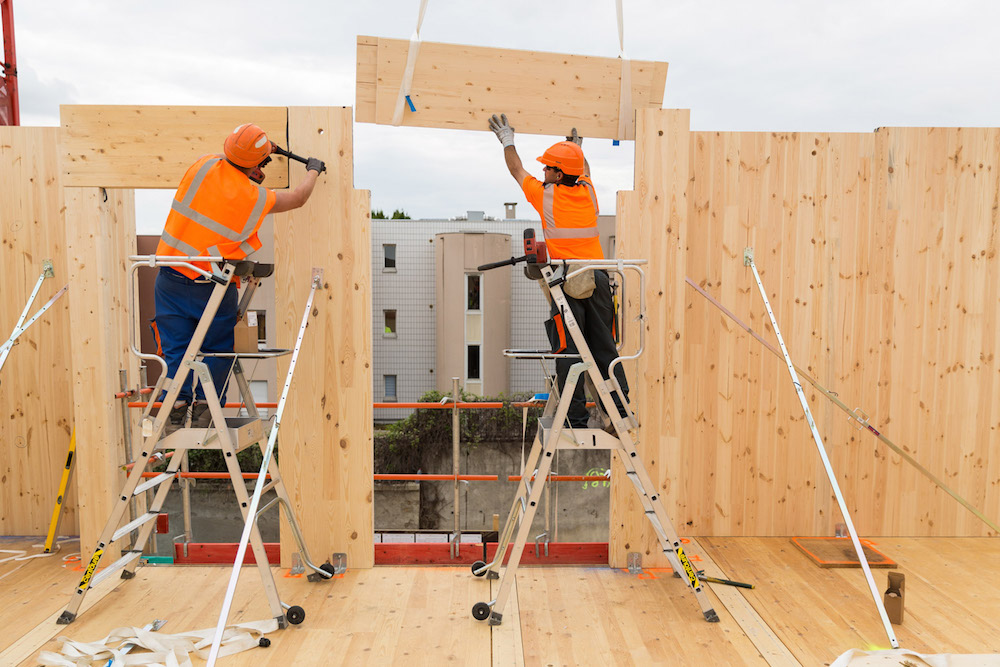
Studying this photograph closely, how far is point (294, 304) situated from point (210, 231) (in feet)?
2.25

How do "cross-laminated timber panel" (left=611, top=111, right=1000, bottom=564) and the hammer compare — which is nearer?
the hammer

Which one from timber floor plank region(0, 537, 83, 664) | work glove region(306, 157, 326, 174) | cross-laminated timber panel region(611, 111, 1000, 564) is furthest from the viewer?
cross-laminated timber panel region(611, 111, 1000, 564)

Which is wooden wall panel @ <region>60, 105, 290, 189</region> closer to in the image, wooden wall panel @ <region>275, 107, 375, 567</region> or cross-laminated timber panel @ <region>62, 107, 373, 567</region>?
cross-laminated timber panel @ <region>62, 107, 373, 567</region>

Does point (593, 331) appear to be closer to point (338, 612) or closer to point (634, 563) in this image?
point (634, 563)

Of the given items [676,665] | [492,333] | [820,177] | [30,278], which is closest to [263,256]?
[492,333]

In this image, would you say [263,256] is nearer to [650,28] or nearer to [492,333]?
[492,333]

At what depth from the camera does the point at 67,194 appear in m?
3.62

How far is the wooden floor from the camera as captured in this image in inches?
114

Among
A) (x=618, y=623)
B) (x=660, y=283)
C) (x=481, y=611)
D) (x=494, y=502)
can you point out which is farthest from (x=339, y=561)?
(x=494, y=502)

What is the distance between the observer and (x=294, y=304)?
3.67 m

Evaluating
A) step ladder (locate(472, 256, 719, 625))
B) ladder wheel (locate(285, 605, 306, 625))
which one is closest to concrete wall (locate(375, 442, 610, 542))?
step ladder (locate(472, 256, 719, 625))

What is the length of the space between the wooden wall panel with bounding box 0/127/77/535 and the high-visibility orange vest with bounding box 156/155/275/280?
1.82 m

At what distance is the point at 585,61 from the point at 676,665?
3011mm

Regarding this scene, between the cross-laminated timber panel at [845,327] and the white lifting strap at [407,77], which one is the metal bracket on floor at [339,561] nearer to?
the cross-laminated timber panel at [845,327]
